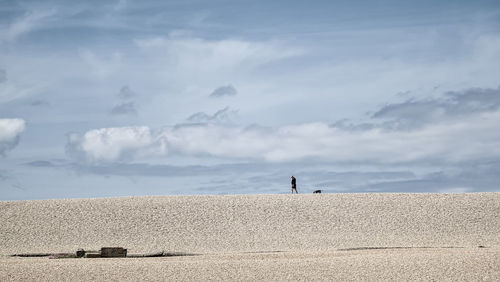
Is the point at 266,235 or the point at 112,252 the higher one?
the point at 266,235

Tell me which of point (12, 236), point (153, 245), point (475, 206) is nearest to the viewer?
point (153, 245)

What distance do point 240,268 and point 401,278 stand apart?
2.71 meters

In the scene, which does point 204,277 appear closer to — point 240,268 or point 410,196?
point 240,268

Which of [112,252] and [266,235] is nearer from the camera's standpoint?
[112,252]

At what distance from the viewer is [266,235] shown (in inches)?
627

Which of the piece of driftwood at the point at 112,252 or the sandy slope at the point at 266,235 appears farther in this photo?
the piece of driftwood at the point at 112,252

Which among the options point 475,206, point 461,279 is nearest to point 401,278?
point 461,279

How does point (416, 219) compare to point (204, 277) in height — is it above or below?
above

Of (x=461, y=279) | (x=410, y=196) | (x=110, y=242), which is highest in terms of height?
(x=410, y=196)

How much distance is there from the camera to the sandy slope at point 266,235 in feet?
33.0

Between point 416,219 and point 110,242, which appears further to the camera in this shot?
point 416,219

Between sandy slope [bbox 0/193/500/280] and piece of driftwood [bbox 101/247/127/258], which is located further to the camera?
piece of driftwood [bbox 101/247/127/258]

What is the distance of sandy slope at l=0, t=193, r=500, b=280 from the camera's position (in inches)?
396

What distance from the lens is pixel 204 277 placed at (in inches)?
378
